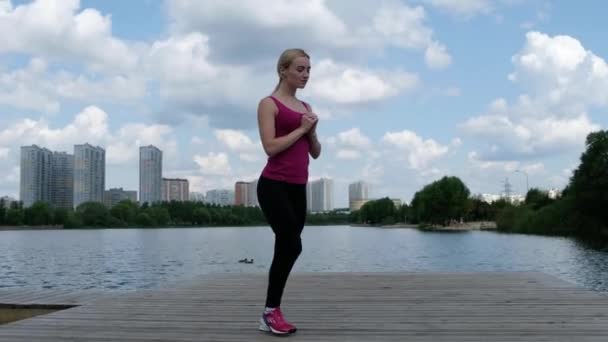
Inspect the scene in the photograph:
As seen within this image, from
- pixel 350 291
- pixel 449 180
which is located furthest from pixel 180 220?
pixel 350 291

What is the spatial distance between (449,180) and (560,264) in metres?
85.7

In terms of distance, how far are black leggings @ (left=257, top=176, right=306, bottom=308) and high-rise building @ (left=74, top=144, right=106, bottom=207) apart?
636 feet

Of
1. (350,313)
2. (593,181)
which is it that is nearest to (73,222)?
(593,181)

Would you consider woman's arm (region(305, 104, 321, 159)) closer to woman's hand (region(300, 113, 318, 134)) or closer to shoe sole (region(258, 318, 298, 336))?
woman's hand (region(300, 113, 318, 134))

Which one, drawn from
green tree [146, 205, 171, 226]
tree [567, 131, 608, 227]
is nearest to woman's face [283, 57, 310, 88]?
tree [567, 131, 608, 227]

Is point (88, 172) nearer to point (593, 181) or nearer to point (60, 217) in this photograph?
point (60, 217)

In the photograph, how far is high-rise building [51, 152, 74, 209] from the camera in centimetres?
18762

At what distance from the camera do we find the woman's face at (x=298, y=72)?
450 centimetres

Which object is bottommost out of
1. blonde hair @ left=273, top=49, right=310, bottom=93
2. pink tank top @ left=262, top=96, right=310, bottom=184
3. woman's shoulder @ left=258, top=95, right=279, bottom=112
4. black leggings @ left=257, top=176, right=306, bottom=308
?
black leggings @ left=257, top=176, right=306, bottom=308

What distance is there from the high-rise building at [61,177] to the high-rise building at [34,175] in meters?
1.94

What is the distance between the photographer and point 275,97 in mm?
4578

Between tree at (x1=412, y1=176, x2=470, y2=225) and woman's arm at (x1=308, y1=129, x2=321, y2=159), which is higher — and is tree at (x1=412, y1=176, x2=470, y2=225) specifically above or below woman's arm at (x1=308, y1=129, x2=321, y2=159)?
above

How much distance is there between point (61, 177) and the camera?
623 ft

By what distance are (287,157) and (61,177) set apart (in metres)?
200
